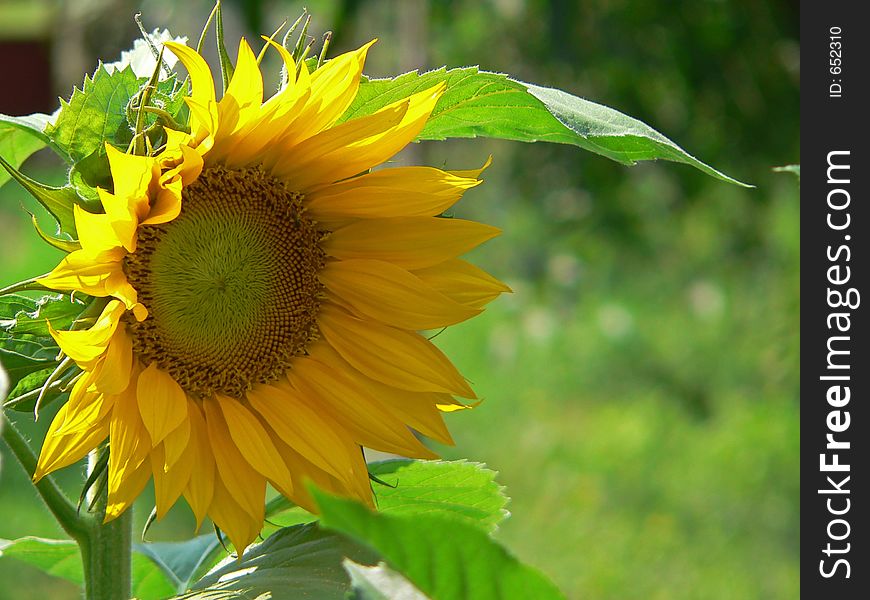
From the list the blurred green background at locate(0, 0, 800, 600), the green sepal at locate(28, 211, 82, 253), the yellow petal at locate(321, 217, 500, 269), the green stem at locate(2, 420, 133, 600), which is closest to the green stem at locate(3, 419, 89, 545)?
the green stem at locate(2, 420, 133, 600)

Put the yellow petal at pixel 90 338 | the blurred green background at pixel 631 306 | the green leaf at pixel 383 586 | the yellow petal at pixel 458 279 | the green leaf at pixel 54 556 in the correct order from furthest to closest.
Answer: the blurred green background at pixel 631 306 < the green leaf at pixel 54 556 < the yellow petal at pixel 458 279 < the yellow petal at pixel 90 338 < the green leaf at pixel 383 586

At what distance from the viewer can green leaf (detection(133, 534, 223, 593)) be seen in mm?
774

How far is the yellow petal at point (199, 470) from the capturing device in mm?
567

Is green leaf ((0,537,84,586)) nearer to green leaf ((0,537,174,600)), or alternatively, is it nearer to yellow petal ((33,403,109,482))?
green leaf ((0,537,174,600))

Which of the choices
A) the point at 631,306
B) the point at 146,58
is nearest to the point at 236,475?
the point at 146,58

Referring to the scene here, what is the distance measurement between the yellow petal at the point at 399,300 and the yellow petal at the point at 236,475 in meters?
0.11

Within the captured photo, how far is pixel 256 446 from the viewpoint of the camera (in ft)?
1.99

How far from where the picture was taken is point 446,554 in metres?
0.36

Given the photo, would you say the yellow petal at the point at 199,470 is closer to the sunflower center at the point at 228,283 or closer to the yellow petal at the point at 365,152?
the sunflower center at the point at 228,283

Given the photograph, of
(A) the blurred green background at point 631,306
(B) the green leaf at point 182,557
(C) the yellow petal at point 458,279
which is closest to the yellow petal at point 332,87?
(C) the yellow petal at point 458,279

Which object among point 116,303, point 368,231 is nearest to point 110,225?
point 116,303

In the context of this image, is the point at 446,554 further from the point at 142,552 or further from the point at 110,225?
the point at 142,552

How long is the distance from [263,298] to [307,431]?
100 millimetres

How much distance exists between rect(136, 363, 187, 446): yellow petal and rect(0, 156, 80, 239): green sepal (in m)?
0.10
